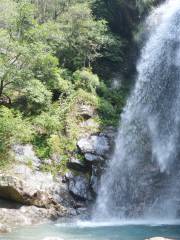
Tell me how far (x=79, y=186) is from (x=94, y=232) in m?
5.20

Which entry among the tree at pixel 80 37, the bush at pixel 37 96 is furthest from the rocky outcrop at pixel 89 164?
the tree at pixel 80 37

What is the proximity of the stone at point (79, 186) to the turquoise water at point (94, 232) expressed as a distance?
7.59 feet

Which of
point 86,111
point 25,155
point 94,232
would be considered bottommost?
point 94,232

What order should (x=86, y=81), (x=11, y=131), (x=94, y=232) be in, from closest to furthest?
1. (x=94, y=232)
2. (x=11, y=131)
3. (x=86, y=81)

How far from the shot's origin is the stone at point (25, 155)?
79.4ft

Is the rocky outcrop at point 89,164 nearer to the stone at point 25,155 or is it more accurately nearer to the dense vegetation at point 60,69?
the dense vegetation at point 60,69

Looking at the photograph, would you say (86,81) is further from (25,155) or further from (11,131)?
(25,155)

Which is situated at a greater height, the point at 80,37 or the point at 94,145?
the point at 80,37

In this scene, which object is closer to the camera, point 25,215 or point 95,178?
point 25,215

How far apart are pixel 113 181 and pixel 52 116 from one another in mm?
5206

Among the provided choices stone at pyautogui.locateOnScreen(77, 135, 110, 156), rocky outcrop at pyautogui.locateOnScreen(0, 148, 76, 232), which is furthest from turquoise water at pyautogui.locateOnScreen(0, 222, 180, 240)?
stone at pyautogui.locateOnScreen(77, 135, 110, 156)

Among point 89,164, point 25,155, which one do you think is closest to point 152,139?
point 89,164

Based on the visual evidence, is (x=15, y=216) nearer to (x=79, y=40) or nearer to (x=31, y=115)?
(x=31, y=115)

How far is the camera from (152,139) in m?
26.3
